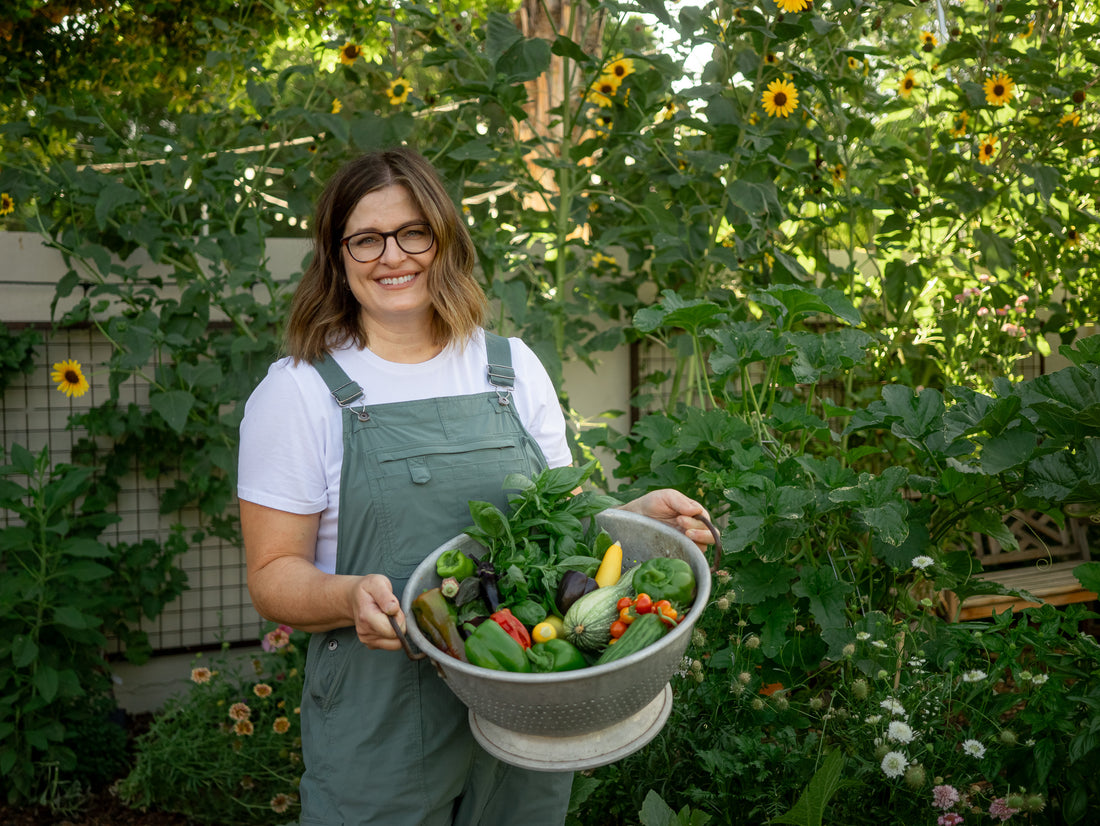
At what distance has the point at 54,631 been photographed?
2.84m

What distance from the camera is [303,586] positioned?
4.32 feet

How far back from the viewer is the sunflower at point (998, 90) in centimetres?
308

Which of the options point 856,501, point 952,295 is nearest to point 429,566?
point 856,501

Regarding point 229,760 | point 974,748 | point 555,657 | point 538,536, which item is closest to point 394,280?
point 538,536

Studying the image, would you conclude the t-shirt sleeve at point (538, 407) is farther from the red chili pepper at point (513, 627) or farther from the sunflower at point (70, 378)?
the sunflower at point (70, 378)

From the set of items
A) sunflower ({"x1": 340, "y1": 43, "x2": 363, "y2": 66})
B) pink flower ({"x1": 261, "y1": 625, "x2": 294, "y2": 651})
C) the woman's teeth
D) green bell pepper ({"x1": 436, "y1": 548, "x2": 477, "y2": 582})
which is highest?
sunflower ({"x1": 340, "y1": 43, "x2": 363, "y2": 66})

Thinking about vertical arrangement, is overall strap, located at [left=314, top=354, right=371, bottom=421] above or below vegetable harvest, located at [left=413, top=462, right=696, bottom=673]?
above

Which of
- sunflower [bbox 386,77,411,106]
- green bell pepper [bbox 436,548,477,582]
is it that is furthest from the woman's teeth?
sunflower [bbox 386,77,411,106]

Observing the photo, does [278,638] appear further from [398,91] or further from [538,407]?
[398,91]

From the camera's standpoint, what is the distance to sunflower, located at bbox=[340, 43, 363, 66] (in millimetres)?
3002

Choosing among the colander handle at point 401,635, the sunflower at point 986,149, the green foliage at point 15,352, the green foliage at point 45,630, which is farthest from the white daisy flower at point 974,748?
the green foliage at point 15,352

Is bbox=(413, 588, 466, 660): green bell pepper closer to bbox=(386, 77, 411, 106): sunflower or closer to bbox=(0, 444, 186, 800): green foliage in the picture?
bbox=(0, 444, 186, 800): green foliage

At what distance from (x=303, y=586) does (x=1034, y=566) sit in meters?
3.42

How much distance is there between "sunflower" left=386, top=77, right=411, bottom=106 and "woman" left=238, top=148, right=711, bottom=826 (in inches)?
61.4
